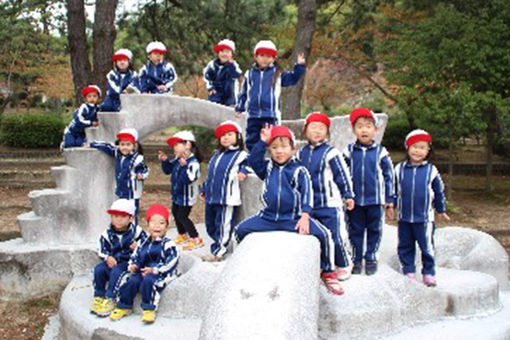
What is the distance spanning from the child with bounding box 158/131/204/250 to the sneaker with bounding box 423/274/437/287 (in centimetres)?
273

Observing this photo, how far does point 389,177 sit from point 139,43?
36.0ft

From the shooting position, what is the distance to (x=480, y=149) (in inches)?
827

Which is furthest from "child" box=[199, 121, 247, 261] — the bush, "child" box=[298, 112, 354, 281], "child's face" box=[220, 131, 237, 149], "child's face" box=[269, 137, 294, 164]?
the bush

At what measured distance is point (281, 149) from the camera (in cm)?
440

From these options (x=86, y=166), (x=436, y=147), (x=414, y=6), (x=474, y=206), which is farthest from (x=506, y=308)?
(x=436, y=147)

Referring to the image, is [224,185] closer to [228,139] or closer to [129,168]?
[228,139]

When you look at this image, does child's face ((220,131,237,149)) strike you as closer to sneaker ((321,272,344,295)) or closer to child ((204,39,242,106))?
sneaker ((321,272,344,295))

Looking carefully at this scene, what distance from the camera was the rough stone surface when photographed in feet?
10.1

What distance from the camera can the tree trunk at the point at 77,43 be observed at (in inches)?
449

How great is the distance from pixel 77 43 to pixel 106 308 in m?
7.71

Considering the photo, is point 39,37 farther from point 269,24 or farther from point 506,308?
point 506,308

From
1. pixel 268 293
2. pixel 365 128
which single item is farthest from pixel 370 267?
pixel 268 293

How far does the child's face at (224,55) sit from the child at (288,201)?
9.74ft

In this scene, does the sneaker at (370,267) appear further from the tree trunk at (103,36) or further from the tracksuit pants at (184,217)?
the tree trunk at (103,36)
